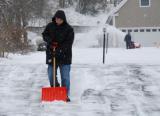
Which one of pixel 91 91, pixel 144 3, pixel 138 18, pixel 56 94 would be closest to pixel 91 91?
pixel 91 91

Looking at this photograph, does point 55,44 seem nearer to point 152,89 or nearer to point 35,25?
point 152,89

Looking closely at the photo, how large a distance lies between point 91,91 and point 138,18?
137ft

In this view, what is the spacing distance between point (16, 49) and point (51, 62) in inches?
578

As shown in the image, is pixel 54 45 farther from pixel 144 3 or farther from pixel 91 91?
pixel 144 3

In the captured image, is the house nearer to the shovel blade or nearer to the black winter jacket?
the black winter jacket

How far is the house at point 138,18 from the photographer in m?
52.0

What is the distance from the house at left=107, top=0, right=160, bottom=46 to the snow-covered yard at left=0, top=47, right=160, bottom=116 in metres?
37.1

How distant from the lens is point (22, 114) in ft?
30.4

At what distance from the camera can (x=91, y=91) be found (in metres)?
11.3

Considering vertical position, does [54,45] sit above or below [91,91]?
above

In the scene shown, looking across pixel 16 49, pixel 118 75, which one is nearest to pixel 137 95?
pixel 118 75

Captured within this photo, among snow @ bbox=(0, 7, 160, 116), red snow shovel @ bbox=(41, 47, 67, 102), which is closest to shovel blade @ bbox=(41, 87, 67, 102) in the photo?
red snow shovel @ bbox=(41, 47, 67, 102)

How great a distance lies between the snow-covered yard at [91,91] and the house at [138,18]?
122 feet

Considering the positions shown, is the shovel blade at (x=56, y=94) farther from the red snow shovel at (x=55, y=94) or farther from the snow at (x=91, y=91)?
the snow at (x=91, y=91)
